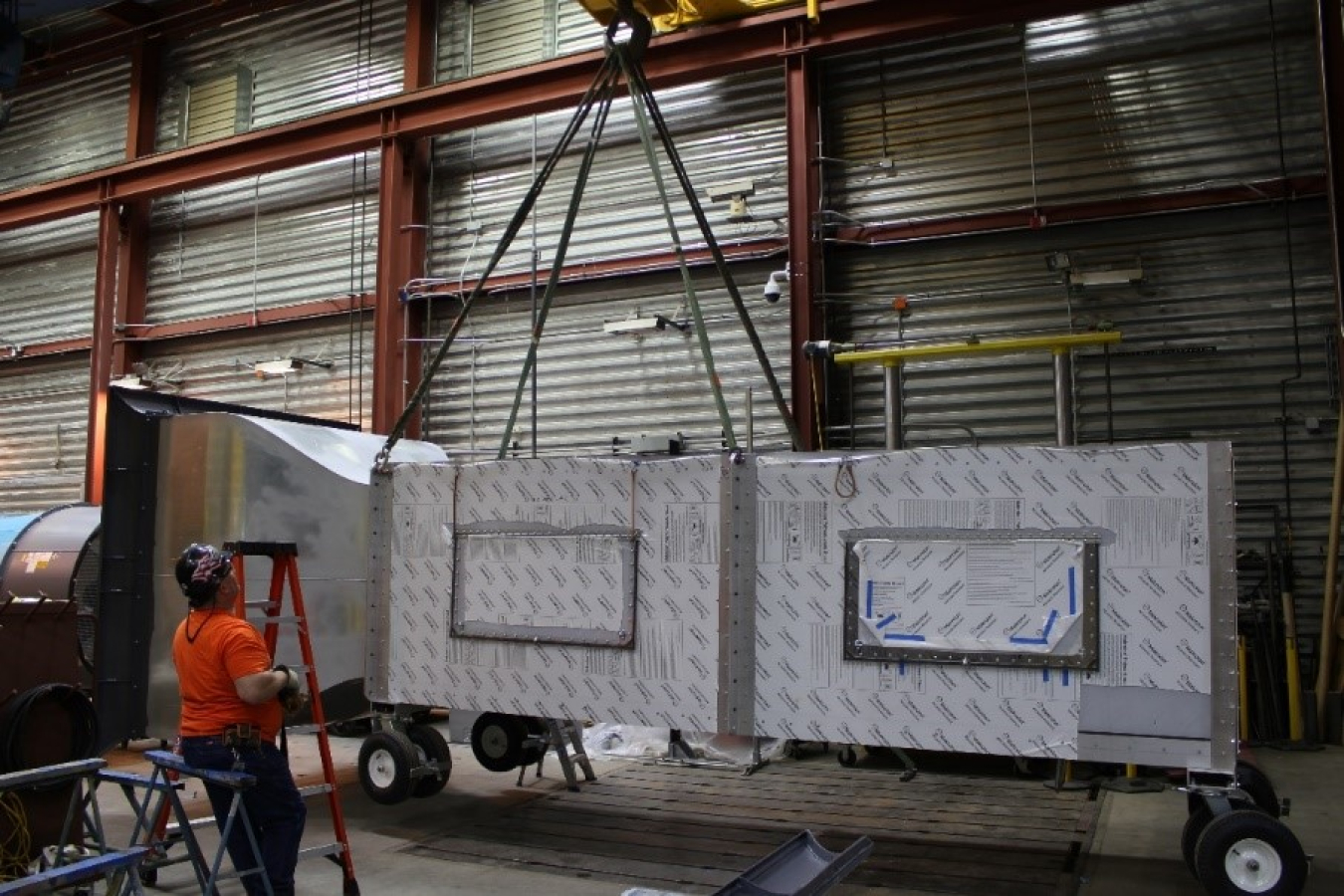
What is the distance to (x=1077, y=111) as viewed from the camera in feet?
32.9

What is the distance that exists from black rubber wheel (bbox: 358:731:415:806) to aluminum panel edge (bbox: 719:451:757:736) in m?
2.53

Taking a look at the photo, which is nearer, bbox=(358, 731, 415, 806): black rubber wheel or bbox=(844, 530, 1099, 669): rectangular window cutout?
bbox=(844, 530, 1099, 669): rectangular window cutout

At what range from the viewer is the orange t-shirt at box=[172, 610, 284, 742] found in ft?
14.4

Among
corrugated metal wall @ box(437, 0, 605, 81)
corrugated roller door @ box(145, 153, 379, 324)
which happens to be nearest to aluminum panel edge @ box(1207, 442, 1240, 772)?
corrugated metal wall @ box(437, 0, 605, 81)

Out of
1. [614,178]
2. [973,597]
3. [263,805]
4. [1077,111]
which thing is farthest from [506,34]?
[263,805]

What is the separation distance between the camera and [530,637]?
629cm

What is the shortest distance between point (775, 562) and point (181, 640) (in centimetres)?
301

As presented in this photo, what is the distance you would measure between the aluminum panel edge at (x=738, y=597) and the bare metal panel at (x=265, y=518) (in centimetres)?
284

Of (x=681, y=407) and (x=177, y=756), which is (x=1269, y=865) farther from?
(x=681, y=407)

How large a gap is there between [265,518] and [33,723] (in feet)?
5.72

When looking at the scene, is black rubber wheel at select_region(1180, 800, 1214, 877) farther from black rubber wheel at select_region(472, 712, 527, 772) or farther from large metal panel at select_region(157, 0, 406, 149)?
large metal panel at select_region(157, 0, 406, 149)

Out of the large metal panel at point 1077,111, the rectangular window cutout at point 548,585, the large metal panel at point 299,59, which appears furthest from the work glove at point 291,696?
the large metal panel at point 299,59

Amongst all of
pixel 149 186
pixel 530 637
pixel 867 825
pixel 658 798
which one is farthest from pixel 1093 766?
pixel 149 186

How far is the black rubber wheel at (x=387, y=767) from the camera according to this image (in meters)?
6.90
